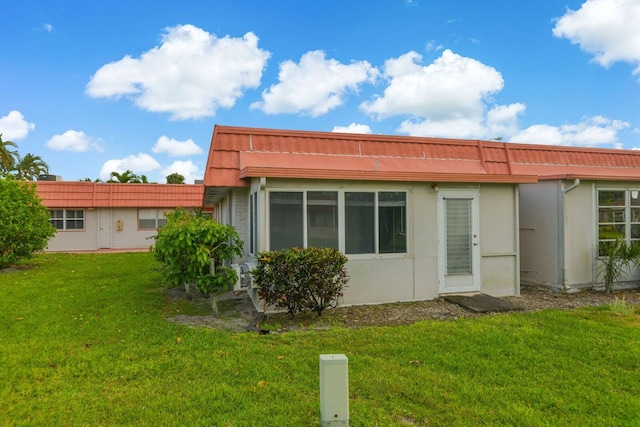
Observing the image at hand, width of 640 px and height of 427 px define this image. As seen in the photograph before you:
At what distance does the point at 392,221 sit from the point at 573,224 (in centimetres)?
455

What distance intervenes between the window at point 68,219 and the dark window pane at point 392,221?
19097 mm

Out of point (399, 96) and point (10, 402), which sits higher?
point (399, 96)

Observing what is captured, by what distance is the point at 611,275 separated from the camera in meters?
8.73

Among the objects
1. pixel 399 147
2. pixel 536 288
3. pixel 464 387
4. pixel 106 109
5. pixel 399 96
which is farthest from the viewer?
pixel 399 96

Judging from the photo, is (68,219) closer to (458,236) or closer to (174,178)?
(458,236)

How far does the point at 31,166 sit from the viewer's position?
1300 inches

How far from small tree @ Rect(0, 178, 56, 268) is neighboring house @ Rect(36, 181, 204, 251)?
6306 mm

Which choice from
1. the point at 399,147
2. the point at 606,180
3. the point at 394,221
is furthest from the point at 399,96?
the point at 394,221

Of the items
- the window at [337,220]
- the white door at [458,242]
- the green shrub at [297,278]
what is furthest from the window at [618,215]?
the green shrub at [297,278]

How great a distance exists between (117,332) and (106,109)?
11.2 metres

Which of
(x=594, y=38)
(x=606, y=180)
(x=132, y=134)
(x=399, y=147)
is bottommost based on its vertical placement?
(x=606, y=180)

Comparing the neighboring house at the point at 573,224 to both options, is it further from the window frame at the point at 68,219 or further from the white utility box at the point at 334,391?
the window frame at the point at 68,219

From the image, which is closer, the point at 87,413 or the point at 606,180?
the point at 87,413

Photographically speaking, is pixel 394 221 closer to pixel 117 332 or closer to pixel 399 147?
pixel 399 147
